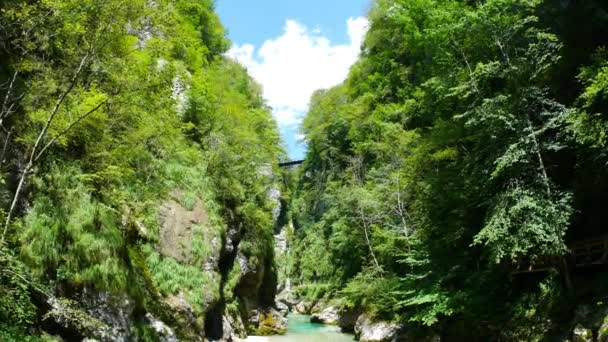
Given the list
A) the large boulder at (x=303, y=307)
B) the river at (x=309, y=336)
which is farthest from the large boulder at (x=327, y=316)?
the large boulder at (x=303, y=307)

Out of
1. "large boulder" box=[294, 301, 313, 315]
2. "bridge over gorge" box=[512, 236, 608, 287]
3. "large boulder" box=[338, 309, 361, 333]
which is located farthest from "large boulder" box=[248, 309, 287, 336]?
"bridge over gorge" box=[512, 236, 608, 287]

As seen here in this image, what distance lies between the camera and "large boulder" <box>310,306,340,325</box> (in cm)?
3366

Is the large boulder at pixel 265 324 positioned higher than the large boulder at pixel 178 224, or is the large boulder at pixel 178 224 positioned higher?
the large boulder at pixel 178 224

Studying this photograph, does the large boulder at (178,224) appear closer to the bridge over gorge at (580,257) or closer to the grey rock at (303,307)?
the bridge over gorge at (580,257)

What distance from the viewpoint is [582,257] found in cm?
1176

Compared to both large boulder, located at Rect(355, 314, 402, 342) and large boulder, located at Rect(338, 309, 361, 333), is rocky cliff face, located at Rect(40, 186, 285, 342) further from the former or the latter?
large boulder, located at Rect(355, 314, 402, 342)

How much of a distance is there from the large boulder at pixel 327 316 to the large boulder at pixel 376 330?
32.5 feet

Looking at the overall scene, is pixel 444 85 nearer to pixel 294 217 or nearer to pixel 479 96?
pixel 479 96

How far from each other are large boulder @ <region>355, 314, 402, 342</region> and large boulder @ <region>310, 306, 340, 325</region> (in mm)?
9896

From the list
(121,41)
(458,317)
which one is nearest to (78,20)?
(121,41)

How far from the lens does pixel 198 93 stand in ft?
78.0

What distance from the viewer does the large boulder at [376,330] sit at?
20.6 m

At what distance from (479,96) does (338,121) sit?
93.1 ft

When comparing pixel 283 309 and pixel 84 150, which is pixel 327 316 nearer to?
pixel 283 309
